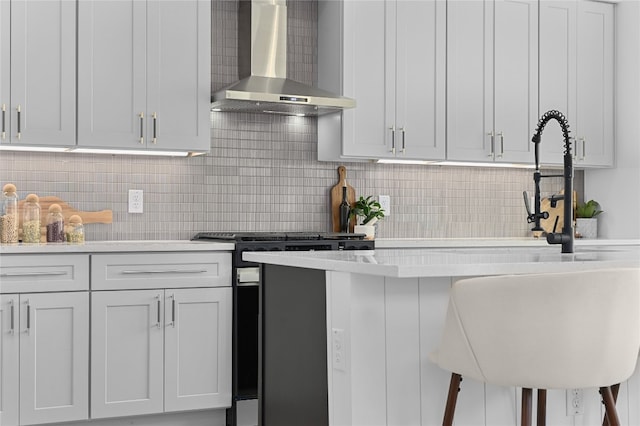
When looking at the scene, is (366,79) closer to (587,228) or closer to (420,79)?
(420,79)

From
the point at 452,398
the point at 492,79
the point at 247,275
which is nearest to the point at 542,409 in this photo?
the point at 452,398

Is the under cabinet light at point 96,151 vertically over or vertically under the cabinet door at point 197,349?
over

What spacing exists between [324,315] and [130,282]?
1.68m

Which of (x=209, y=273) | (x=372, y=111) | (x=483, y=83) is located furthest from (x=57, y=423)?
(x=483, y=83)

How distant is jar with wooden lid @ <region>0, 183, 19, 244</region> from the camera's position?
4.11 meters

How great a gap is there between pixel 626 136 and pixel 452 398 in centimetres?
377

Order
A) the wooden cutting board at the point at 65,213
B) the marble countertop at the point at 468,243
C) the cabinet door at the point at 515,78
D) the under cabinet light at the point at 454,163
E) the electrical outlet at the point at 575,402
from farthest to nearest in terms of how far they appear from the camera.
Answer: the cabinet door at the point at 515,78, the under cabinet light at the point at 454,163, the marble countertop at the point at 468,243, the wooden cutting board at the point at 65,213, the electrical outlet at the point at 575,402

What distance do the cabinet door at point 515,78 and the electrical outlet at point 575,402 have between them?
102 inches

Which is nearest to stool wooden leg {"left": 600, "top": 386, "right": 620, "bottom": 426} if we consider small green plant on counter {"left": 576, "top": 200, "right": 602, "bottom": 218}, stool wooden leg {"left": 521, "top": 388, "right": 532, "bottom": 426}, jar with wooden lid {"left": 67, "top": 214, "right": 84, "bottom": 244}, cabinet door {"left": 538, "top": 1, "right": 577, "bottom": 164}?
stool wooden leg {"left": 521, "top": 388, "right": 532, "bottom": 426}

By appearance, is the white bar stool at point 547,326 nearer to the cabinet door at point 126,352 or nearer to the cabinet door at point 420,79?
the cabinet door at point 126,352

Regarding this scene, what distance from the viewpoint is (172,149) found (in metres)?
4.37

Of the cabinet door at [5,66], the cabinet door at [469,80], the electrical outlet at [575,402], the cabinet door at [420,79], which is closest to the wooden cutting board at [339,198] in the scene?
the cabinet door at [420,79]

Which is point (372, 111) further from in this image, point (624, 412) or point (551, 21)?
point (624, 412)

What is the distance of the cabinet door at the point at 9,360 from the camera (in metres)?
3.72
